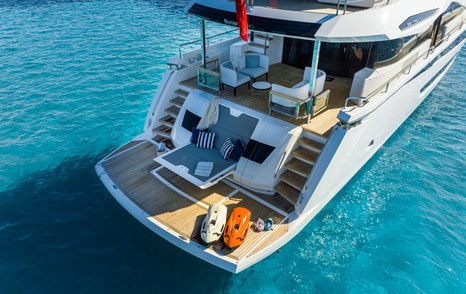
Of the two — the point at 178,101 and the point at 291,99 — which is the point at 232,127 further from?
the point at 178,101

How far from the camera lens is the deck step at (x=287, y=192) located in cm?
965

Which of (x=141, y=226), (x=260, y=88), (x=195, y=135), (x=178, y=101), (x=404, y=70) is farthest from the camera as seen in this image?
(x=178, y=101)

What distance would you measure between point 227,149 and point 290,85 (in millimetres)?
4086

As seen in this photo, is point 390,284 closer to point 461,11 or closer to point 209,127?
point 209,127

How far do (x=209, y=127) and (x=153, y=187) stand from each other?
2.87 m

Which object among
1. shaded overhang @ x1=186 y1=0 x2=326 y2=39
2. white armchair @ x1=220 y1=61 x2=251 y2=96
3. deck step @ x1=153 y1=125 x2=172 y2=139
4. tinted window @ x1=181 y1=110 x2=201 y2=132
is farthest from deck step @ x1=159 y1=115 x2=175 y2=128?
shaded overhang @ x1=186 y1=0 x2=326 y2=39

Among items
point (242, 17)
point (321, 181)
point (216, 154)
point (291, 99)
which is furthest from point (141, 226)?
point (242, 17)

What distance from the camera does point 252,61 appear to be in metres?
13.1

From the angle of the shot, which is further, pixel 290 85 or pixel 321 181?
pixel 290 85

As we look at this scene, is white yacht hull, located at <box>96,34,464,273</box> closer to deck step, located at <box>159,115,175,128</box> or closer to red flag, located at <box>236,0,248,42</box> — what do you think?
deck step, located at <box>159,115,175,128</box>

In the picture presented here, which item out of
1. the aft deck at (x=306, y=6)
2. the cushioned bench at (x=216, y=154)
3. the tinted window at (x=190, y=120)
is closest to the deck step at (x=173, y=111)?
the tinted window at (x=190, y=120)

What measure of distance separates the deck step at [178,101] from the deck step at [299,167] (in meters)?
5.14

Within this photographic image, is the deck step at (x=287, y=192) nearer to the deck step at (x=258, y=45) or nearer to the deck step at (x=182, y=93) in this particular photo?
the deck step at (x=182, y=93)

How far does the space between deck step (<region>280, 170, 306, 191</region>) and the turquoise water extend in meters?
1.88
